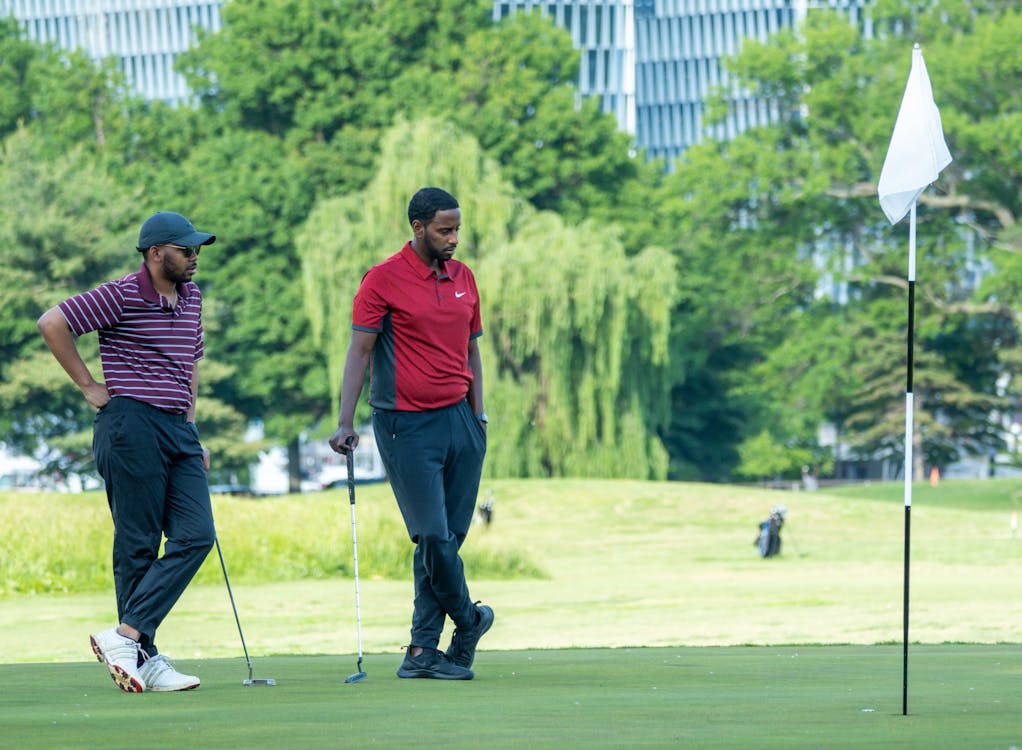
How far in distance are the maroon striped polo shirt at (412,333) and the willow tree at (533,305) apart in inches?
1329

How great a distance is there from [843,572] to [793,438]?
5161 cm

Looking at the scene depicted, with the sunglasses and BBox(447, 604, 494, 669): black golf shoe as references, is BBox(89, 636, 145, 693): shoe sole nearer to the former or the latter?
BBox(447, 604, 494, 669): black golf shoe

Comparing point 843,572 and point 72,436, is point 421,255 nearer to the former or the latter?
point 843,572

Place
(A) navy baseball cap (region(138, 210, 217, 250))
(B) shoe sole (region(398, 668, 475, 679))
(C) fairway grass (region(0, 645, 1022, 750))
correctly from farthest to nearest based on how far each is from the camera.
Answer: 1. (B) shoe sole (region(398, 668, 475, 679))
2. (A) navy baseball cap (region(138, 210, 217, 250))
3. (C) fairway grass (region(0, 645, 1022, 750))

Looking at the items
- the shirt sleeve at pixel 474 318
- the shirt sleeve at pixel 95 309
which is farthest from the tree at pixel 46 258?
the shirt sleeve at pixel 95 309

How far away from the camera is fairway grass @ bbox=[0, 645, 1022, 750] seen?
5.16 meters

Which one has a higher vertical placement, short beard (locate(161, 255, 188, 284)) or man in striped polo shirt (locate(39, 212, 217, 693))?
short beard (locate(161, 255, 188, 284))

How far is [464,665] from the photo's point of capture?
7758 mm

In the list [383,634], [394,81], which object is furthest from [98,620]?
[394,81]

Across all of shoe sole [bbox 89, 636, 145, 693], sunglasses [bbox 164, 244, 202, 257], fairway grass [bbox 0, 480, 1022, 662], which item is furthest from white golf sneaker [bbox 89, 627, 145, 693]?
fairway grass [bbox 0, 480, 1022, 662]

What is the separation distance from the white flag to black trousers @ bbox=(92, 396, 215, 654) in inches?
107

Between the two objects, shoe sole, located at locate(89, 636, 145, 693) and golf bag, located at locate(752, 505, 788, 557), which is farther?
golf bag, located at locate(752, 505, 788, 557)

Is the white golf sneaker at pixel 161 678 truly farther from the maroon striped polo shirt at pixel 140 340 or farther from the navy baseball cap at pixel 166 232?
the navy baseball cap at pixel 166 232

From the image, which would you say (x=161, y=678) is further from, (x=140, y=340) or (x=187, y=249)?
(x=187, y=249)
